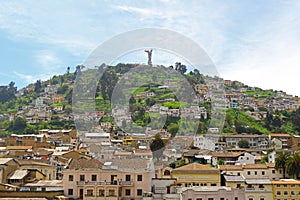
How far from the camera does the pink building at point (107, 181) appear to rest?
20953mm

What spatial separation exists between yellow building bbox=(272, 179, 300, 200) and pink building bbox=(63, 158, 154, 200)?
9.42 meters

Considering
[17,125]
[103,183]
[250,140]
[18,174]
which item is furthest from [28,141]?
[103,183]

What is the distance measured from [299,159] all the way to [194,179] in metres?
10.0

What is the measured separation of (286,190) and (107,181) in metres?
12.3

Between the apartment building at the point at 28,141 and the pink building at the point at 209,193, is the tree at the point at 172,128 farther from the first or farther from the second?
the pink building at the point at 209,193

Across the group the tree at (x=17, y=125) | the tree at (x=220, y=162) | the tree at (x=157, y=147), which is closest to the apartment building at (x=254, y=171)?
the tree at (x=220, y=162)

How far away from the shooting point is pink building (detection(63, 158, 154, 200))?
68.7 ft

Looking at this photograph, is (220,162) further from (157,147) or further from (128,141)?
(128,141)

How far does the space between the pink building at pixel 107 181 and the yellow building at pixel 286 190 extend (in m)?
9.42

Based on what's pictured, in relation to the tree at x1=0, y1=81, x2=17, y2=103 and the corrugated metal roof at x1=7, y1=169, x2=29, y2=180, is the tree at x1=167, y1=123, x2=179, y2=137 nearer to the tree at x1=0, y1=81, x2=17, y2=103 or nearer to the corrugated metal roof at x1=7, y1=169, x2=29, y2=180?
the corrugated metal roof at x1=7, y1=169, x2=29, y2=180

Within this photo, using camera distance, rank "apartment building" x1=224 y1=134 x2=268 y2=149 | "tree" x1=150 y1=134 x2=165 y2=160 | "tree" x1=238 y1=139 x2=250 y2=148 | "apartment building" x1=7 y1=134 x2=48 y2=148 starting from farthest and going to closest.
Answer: "apartment building" x1=224 y1=134 x2=268 y2=149, "tree" x1=238 y1=139 x2=250 y2=148, "apartment building" x1=7 y1=134 x2=48 y2=148, "tree" x1=150 y1=134 x2=165 y2=160

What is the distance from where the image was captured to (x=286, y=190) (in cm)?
2617

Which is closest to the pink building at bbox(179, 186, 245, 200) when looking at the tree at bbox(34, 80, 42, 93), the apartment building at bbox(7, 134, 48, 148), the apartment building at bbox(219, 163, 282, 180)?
the apartment building at bbox(219, 163, 282, 180)

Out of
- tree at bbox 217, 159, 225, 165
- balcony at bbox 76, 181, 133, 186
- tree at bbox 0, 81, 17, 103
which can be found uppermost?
tree at bbox 0, 81, 17, 103
